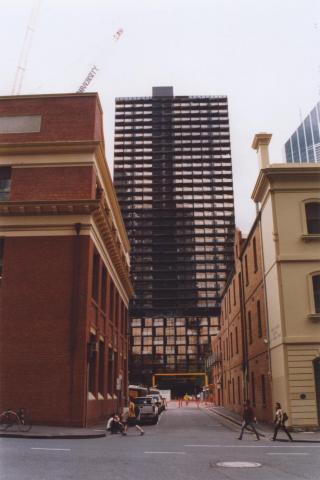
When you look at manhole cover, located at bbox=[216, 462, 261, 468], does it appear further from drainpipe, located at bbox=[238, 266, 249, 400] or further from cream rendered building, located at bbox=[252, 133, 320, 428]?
drainpipe, located at bbox=[238, 266, 249, 400]

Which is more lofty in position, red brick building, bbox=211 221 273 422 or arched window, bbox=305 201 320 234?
arched window, bbox=305 201 320 234

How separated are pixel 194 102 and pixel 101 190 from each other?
10171 cm

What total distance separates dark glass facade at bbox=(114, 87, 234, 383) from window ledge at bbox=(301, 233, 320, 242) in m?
89.4

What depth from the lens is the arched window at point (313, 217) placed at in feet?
80.5

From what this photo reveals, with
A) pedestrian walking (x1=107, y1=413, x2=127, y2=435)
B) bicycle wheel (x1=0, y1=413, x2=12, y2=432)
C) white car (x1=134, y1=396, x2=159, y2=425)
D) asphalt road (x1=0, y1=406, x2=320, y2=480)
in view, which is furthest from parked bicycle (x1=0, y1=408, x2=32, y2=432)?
white car (x1=134, y1=396, x2=159, y2=425)

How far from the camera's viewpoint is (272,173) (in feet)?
80.9

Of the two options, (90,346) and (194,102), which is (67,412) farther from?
(194,102)

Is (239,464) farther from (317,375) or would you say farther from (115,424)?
(317,375)

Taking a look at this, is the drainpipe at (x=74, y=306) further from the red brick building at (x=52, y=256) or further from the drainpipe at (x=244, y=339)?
the drainpipe at (x=244, y=339)

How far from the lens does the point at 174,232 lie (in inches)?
4555

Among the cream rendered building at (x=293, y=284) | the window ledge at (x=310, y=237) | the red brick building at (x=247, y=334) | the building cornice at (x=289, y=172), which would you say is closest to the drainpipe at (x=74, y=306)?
the cream rendered building at (x=293, y=284)

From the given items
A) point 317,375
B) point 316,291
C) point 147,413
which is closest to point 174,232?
point 147,413

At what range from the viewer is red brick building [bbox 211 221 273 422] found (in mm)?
27594

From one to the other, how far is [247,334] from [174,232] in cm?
8269
